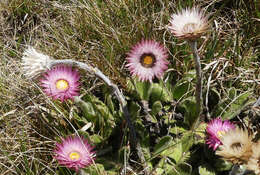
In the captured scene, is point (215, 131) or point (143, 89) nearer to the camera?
point (215, 131)

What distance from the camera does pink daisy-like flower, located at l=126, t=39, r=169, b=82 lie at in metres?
1.97

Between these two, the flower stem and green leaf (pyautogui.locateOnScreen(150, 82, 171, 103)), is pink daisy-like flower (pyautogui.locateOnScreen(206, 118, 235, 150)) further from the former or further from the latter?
green leaf (pyautogui.locateOnScreen(150, 82, 171, 103))

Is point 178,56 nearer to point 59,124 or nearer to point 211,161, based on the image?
point 211,161

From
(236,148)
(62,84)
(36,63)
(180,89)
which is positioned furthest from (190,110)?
(36,63)

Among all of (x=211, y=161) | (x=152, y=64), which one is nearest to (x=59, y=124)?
(x=152, y=64)

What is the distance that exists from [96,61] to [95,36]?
1.23 ft

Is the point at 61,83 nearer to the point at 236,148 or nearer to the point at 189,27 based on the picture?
the point at 189,27

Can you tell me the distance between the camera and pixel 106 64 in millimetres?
2592

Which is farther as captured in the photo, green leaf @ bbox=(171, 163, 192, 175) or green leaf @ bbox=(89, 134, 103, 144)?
green leaf @ bbox=(89, 134, 103, 144)

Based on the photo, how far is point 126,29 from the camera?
9.15 feet

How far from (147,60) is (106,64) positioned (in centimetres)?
64

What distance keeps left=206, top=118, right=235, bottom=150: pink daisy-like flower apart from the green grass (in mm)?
243

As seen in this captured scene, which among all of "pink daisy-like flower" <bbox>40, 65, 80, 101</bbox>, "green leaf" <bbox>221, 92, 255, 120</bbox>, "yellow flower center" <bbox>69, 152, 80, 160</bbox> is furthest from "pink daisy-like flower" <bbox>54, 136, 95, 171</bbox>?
"green leaf" <bbox>221, 92, 255, 120</bbox>

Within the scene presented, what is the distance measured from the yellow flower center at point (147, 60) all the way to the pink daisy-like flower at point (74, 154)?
0.56 m
